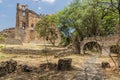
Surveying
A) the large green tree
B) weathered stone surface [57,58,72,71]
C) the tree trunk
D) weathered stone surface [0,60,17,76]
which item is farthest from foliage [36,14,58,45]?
weathered stone surface [0,60,17,76]

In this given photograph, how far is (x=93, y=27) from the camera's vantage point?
4806cm

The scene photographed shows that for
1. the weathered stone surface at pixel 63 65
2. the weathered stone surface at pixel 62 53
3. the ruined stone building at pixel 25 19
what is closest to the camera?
the weathered stone surface at pixel 63 65

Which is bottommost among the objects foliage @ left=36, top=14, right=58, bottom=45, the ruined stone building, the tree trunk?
the tree trunk

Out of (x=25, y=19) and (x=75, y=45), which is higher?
(x=25, y=19)

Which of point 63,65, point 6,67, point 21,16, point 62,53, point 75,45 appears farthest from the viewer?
point 21,16

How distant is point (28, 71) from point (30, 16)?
6608 centimetres

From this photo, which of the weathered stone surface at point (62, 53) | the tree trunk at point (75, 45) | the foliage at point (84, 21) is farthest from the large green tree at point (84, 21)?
the weathered stone surface at point (62, 53)

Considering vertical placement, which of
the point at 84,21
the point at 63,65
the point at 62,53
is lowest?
the point at 63,65

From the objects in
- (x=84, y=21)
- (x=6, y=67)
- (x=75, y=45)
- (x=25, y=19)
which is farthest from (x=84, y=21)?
(x=25, y=19)

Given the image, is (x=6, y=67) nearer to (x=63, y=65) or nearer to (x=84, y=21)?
(x=63, y=65)

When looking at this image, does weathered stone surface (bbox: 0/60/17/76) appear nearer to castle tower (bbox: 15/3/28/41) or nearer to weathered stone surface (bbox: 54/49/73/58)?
weathered stone surface (bbox: 54/49/73/58)

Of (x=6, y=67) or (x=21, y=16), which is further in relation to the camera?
(x=21, y=16)

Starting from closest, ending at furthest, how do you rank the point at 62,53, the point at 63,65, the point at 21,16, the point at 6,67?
the point at 6,67 → the point at 63,65 → the point at 62,53 → the point at 21,16

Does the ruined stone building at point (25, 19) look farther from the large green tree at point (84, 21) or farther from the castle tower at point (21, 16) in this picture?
the large green tree at point (84, 21)
